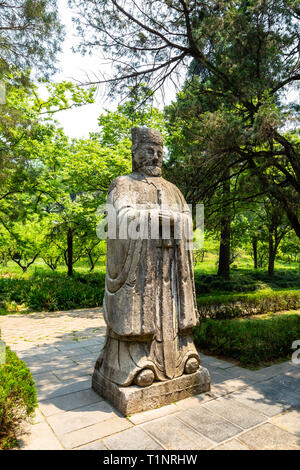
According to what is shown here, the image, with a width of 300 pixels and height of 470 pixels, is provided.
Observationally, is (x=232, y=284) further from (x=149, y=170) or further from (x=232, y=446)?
(x=232, y=446)

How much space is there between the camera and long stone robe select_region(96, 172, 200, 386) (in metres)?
3.65

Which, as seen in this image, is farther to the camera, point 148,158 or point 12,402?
point 148,158

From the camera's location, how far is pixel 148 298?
372 centimetres

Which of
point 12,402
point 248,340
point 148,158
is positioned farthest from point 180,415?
point 148,158

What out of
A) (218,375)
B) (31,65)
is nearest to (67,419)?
(218,375)

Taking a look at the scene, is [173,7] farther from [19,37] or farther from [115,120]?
[115,120]

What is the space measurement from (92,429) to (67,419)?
411 millimetres

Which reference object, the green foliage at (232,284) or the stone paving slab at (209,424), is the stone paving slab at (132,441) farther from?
the green foliage at (232,284)

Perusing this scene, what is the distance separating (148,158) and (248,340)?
157 inches

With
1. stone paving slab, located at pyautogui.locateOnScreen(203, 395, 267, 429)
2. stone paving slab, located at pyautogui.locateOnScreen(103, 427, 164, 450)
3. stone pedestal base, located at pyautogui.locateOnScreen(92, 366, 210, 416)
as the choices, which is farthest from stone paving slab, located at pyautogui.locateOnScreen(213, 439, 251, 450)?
stone pedestal base, located at pyautogui.locateOnScreen(92, 366, 210, 416)

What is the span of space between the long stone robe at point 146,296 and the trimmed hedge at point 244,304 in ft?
17.4

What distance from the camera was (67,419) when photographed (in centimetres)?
346

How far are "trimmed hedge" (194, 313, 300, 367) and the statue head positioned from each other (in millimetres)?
3761

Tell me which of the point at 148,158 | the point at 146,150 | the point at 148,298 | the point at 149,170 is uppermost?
the point at 146,150
